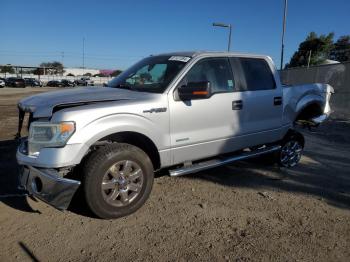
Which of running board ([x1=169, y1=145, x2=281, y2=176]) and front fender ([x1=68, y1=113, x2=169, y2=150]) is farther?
running board ([x1=169, y1=145, x2=281, y2=176])

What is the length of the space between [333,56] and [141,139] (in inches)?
1539

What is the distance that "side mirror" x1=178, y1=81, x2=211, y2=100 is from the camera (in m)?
4.26

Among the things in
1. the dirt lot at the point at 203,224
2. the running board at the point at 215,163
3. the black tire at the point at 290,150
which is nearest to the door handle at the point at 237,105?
the running board at the point at 215,163

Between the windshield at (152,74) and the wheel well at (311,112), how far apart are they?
9.62ft

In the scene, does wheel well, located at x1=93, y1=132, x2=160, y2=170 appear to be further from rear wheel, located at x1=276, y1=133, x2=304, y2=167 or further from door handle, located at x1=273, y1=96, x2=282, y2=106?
rear wheel, located at x1=276, y1=133, x2=304, y2=167

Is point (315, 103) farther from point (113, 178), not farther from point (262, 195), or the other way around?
point (113, 178)

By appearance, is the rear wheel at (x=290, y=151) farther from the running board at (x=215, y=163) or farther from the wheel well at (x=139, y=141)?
the wheel well at (x=139, y=141)

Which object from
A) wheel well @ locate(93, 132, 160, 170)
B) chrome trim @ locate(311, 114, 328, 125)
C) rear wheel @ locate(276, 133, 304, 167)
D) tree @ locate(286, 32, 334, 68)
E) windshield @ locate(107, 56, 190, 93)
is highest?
tree @ locate(286, 32, 334, 68)

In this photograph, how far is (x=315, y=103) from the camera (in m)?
6.48

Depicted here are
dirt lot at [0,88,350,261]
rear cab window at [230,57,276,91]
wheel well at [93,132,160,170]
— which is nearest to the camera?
dirt lot at [0,88,350,261]

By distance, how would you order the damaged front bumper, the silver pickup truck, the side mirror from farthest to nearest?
1. the side mirror
2. the silver pickup truck
3. the damaged front bumper

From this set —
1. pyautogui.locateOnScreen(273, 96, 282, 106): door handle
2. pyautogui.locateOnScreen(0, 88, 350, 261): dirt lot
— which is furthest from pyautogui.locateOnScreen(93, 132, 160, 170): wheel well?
pyautogui.locateOnScreen(273, 96, 282, 106): door handle

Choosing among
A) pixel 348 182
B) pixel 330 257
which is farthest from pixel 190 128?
pixel 348 182

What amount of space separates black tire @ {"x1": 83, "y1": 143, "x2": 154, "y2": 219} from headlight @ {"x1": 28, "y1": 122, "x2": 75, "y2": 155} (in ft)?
1.25
